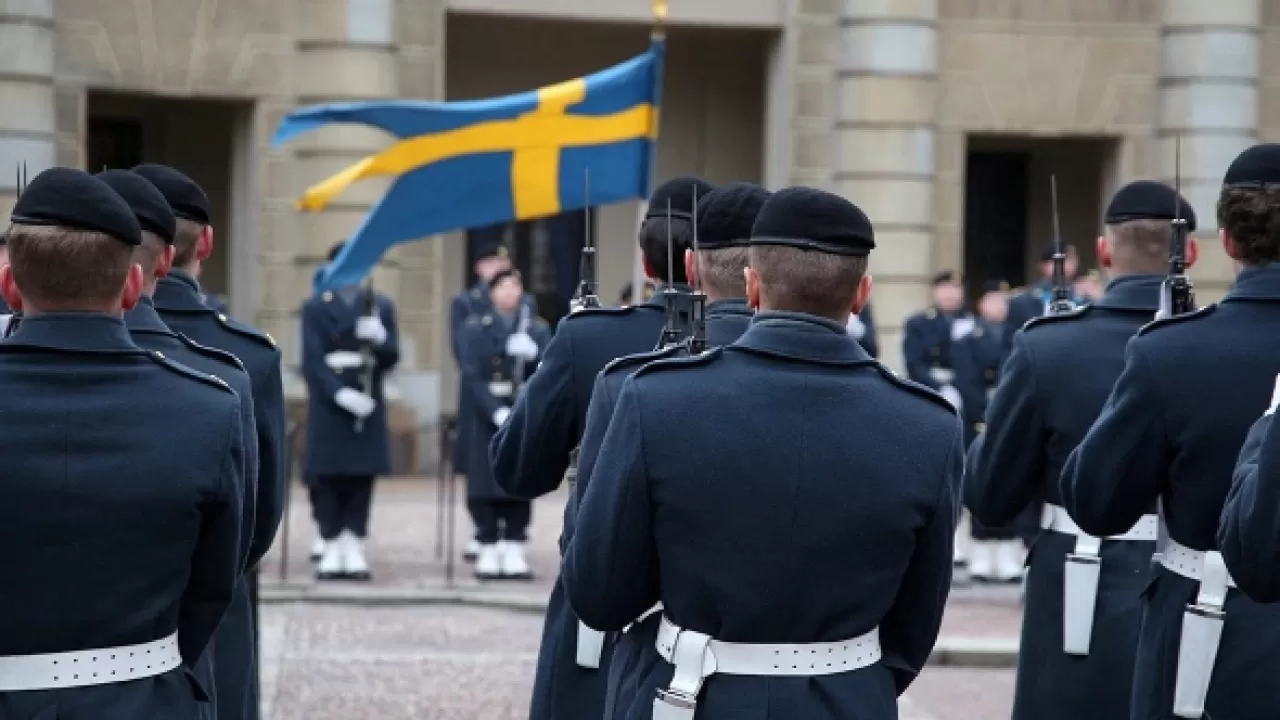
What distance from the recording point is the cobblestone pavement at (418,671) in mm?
8922

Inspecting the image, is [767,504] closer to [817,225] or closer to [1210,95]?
[817,225]

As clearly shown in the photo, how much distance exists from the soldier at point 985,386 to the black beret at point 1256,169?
8.39m

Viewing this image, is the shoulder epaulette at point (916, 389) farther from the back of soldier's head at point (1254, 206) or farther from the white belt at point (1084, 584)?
the white belt at point (1084, 584)

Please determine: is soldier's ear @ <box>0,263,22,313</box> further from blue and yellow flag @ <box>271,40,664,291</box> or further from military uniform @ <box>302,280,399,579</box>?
military uniform @ <box>302,280,399,579</box>

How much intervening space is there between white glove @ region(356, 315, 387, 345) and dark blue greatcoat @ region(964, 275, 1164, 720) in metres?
7.12

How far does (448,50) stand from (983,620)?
981cm

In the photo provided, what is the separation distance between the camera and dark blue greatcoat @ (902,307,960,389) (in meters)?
14.6

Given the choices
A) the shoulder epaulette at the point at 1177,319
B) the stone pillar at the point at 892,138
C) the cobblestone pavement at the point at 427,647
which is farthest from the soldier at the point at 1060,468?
the stone pillar at the point at 892,138

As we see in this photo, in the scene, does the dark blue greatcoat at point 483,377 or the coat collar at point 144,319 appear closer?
the coat collar at point 144,319

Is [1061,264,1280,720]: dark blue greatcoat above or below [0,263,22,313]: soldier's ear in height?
below

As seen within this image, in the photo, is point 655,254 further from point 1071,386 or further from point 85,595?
point 85,595

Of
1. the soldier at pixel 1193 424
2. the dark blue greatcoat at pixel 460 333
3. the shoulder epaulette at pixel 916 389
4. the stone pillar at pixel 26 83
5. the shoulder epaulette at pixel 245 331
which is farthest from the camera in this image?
the stone pillar at pixel 26 83

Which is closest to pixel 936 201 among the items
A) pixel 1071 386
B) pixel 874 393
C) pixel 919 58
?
pixel 919 58

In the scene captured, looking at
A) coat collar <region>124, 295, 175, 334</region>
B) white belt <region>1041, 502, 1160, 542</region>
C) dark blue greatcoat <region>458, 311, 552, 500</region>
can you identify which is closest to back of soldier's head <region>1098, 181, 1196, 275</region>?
white belt <region>1041, 502, 1160, 542</region>
